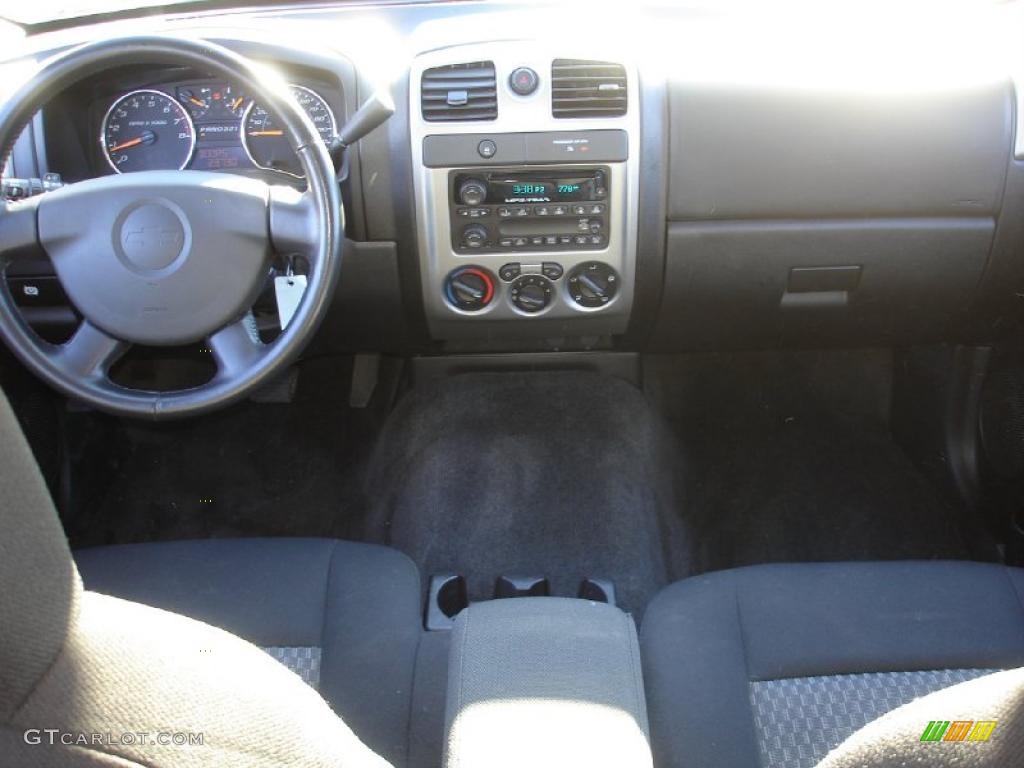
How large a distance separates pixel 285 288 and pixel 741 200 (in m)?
0.88

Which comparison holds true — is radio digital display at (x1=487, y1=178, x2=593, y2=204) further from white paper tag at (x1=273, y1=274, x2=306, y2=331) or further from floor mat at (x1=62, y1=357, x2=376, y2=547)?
floor mat at (x1=62, y1=357, x2=376, y2=547)

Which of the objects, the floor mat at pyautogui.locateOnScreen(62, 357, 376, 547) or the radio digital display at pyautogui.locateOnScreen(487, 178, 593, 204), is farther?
the floor mat at pyautogui.locateOnScreen(62, 357, 376, 547)

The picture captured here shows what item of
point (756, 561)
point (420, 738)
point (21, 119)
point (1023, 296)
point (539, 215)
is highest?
point (21, 119)

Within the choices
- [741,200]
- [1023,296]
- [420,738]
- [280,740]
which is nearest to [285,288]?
[420,738]

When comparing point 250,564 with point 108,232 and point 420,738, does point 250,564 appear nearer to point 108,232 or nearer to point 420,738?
point 420,738

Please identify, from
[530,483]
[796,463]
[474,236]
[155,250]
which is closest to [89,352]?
[155,250]

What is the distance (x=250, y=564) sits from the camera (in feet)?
5.09

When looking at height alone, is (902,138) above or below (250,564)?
above

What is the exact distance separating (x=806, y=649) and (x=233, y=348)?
38.0 inches

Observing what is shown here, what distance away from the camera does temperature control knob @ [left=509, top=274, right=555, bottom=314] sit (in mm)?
2000

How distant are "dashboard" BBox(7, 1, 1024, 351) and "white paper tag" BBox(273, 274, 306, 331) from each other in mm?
280

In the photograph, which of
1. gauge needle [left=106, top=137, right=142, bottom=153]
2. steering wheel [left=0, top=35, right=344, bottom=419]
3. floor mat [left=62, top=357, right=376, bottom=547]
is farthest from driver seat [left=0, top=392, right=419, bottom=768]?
floor mat [left=62, top=357, right=376, bottom=547]

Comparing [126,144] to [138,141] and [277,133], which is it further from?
[277,133]

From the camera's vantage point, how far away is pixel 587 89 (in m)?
1.79
